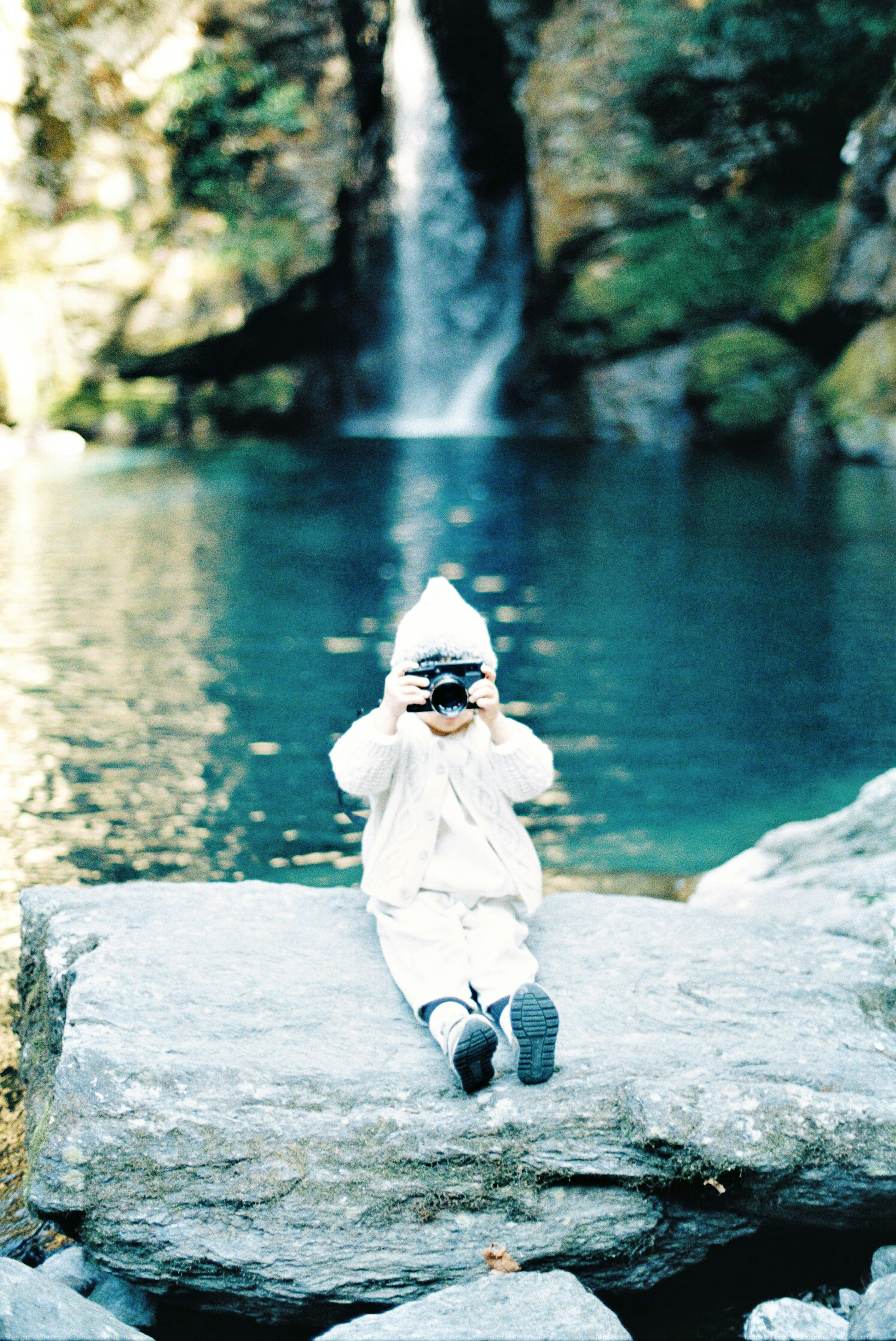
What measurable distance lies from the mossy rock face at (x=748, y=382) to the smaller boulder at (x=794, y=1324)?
19880 millimetres

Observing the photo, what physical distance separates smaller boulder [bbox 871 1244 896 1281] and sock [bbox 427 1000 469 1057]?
3.62ft

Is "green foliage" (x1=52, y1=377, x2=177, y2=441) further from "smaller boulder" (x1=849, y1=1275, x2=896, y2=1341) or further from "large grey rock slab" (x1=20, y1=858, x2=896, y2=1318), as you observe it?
"smaller boulder" (x1=849, y1=1275, x2=896, y2=1341)

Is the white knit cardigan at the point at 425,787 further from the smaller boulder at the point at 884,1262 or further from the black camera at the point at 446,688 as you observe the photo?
the smaller boulder at the point at 884,1262

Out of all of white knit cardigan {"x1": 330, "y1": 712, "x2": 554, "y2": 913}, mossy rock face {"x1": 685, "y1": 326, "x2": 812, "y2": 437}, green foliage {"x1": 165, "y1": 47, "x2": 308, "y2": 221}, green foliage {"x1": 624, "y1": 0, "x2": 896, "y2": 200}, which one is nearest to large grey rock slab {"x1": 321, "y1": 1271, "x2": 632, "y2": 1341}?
white knit cardigan {"x1": 330, "y1": 712, "x2": 554, "y2": 913}

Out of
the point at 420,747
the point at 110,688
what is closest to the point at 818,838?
the point at 420,747

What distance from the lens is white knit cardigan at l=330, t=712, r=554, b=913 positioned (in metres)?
3.33

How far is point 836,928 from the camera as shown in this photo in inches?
148

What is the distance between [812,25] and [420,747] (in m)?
23.3

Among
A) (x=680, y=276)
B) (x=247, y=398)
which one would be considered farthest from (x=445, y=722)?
(x=247, y=398)

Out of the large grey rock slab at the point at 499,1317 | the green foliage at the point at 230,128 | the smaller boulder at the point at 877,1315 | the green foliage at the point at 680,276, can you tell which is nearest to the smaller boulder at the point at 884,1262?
the smaller boulder at the point at 877,1315

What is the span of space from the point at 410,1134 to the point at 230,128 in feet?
81.5

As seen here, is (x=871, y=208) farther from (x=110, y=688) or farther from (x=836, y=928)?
(x=836, y=928)

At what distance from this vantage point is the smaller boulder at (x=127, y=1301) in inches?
104

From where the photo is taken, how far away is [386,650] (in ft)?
29.0
